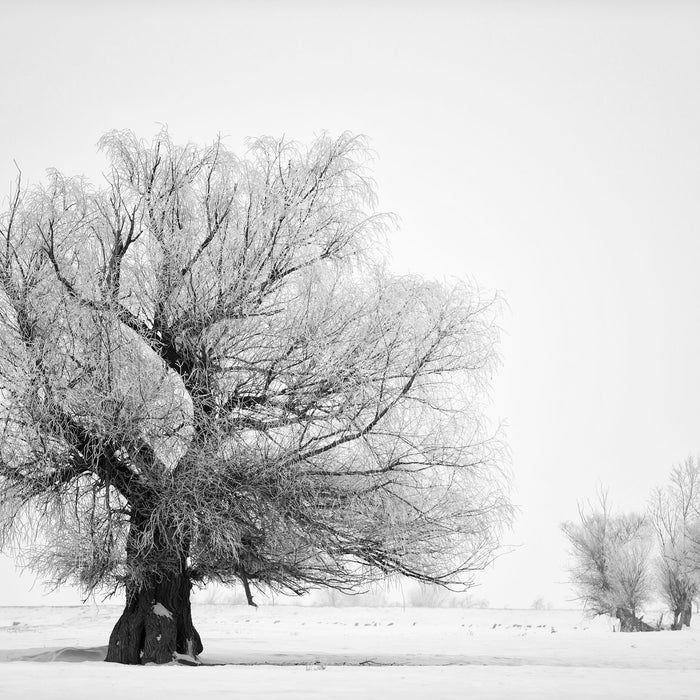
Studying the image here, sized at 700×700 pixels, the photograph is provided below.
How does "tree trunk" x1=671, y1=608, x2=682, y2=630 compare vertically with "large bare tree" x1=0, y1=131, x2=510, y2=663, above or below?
below

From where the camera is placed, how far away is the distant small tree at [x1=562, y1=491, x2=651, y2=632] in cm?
2966

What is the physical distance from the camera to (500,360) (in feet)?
36.5

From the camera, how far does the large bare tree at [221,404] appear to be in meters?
10.4

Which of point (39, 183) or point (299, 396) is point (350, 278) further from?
point (39, 183)

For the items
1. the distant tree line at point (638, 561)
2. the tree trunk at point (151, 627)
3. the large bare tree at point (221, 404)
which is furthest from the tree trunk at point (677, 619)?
the tree trunk at point (151, 627)

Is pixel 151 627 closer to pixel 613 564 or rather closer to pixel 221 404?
pixel 221 404

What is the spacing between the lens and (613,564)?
3006cm

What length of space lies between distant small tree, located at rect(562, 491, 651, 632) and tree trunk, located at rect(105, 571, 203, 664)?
22396mm

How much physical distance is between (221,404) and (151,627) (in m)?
3.38

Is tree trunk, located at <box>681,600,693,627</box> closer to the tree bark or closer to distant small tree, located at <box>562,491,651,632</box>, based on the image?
distant small tree, located at <box>562,491,651,632</box>

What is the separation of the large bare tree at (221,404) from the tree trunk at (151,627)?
3cm

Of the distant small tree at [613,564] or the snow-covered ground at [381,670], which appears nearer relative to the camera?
the snow-covered ground at [381,670]

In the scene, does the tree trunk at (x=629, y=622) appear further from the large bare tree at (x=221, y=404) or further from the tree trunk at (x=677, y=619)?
the large bare tree at (x=221, y=404)

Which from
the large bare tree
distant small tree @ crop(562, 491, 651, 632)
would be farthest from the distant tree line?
the large bare tree
